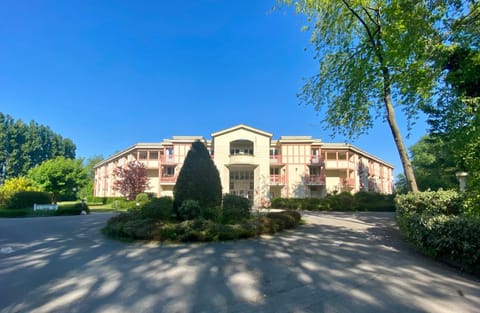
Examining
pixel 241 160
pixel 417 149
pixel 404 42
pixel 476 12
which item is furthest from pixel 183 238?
pixel 417 149

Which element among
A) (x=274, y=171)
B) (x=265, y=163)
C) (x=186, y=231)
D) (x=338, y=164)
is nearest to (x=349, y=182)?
(x=338, y=164)

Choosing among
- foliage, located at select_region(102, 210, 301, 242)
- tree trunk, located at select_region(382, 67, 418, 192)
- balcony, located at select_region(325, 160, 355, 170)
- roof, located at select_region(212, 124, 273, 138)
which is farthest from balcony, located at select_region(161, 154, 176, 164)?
tree trunk, located at select_region(382, 67, 418, 192)

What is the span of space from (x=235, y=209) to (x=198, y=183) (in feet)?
6.33

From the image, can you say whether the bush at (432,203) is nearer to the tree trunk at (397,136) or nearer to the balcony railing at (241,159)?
the tree trunk at (397,136)

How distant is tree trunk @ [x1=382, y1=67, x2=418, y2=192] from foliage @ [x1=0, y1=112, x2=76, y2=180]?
63.1 m

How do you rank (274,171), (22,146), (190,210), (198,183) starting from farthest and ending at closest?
1. (22,146)
2. (274,171)
3. (198,183)
4. (190,210)

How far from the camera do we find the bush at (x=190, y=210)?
28.3 ft

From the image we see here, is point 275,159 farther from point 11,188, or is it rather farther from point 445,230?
point 11,188

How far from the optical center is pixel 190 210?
8680 mm

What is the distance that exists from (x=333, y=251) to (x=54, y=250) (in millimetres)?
7716

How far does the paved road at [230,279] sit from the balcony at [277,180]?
2125 centimetres

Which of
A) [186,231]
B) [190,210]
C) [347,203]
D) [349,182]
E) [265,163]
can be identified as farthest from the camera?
[349,182]

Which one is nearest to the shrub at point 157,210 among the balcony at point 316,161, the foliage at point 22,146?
the balcony at point 316,161

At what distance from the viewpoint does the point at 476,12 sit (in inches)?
365
